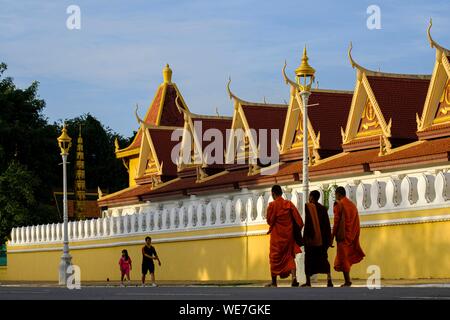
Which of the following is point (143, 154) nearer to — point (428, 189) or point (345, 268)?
point (428, 189)

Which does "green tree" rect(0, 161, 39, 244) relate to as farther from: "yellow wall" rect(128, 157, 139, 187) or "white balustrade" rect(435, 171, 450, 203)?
"white balustrade" rect(435, 171, 450, 203)

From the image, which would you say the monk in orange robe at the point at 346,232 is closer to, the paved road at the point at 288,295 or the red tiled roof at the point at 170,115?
the paved road at the point at 288,295

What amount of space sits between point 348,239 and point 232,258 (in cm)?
1585

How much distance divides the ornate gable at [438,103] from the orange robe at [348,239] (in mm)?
15112

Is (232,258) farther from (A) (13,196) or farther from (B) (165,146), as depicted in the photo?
(A) (13,196)

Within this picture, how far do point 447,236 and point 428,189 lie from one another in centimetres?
117

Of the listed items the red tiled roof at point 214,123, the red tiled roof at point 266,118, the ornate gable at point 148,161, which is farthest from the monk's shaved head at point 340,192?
the ornate gable at point 148,161

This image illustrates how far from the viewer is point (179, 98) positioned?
6206cm

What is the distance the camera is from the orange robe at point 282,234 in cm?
2380

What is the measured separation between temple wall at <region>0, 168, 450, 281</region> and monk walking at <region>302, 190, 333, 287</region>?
620cm

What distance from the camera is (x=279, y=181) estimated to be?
150ft

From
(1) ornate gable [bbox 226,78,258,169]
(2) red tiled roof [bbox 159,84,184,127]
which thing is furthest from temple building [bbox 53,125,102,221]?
(1) ornate gable [bbox 226,78,258,169]
